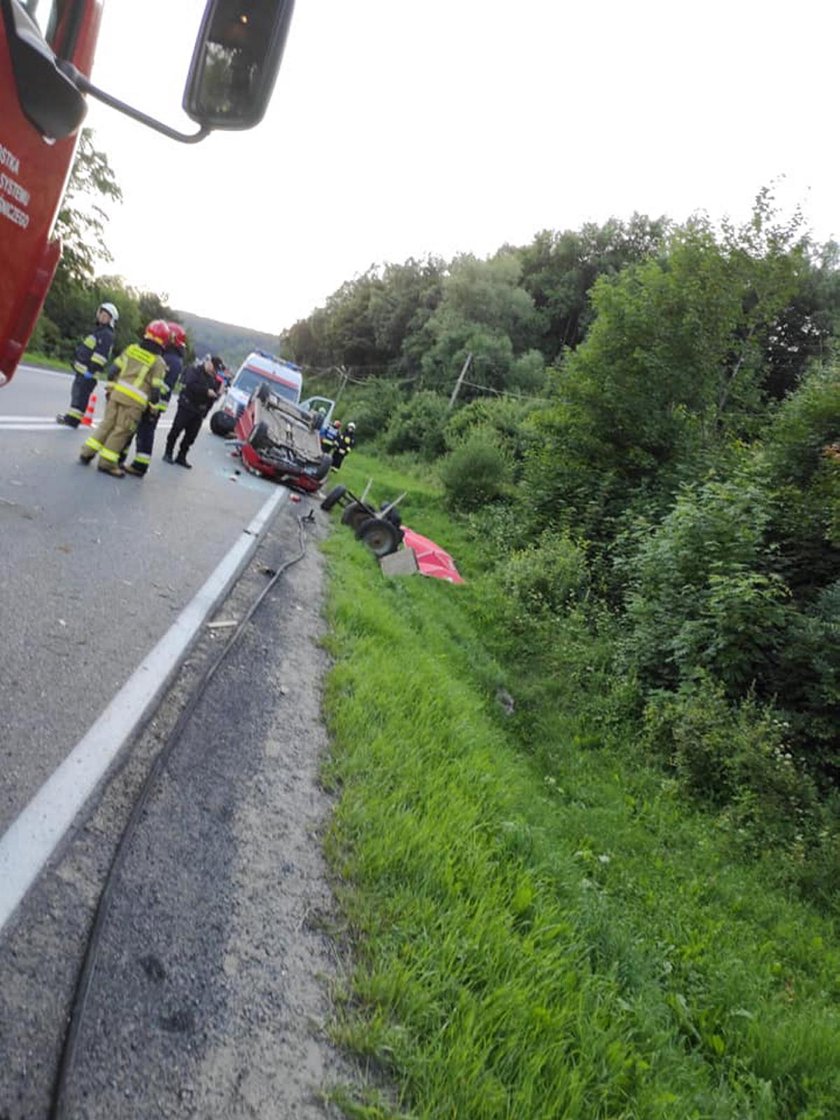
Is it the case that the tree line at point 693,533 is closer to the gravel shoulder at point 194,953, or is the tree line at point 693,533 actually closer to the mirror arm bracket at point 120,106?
the gravel shoulder at point 194,953

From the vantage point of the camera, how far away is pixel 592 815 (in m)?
5.68

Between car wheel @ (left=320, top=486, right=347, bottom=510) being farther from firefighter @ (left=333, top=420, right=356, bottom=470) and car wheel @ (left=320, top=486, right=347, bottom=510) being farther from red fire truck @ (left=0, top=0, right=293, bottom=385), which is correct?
red fire truck @ (left=0, top=0, right=293, bottom=385)

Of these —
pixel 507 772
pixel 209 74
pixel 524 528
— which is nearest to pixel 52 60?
pixel 209 74

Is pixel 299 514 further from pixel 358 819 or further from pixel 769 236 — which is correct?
pixel 769 236

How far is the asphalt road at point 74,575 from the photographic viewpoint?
10.2ft

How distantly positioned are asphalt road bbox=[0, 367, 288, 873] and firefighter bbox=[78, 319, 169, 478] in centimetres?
26

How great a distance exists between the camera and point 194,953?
2203 mm

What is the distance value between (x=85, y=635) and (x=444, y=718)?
8.09 ft

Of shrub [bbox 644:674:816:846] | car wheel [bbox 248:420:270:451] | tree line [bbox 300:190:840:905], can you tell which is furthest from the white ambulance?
shrub [bbox 644:674:816:846]

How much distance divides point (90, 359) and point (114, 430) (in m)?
2.49

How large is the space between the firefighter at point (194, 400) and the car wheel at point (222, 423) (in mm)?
7537

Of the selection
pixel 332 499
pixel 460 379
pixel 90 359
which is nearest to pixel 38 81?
pixel 90 359

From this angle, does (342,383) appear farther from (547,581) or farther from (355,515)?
(547,581)

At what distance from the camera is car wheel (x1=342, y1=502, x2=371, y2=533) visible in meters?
11.8
